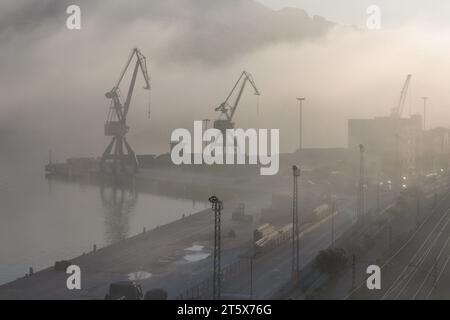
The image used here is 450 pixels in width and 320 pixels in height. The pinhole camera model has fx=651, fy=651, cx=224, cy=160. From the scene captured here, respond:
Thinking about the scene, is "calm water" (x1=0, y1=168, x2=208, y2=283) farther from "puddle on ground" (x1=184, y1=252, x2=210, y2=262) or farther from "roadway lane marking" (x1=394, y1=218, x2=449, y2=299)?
"roadway lane marking" (x1=394, y1=218, x2=449, y2=299)

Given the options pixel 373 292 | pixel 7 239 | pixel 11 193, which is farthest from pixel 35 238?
pixel 11 193

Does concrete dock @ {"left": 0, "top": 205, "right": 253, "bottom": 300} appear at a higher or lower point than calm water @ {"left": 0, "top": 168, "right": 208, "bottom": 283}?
higher

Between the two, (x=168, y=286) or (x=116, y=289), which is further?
(x=168, y=286)

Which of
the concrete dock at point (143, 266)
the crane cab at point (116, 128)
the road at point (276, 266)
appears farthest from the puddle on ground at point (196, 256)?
the crane cab at point (116, 128)

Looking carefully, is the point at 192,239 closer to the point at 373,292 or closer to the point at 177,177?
the point at 373,292

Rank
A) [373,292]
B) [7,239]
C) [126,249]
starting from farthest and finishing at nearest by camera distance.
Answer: [7,239], [126,249], [373,292]

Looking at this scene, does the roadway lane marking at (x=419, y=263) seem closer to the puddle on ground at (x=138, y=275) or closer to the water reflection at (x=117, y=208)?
the puddle on ground at (x=138, y=275)

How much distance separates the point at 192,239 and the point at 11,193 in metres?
22.3

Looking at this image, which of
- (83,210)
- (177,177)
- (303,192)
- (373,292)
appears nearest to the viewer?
(373,292)

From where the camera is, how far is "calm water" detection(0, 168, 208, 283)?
16.7 metres

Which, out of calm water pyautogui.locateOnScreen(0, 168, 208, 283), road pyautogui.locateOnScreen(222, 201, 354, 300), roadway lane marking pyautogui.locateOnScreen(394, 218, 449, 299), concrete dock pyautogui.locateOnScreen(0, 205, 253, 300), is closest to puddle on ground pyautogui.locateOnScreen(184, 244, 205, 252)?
concrete dock pyautogui.locateOnScreen(0, 205, 253, 300)

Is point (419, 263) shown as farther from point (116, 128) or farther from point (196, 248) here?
→ point (116, 128)

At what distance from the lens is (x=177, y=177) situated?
136 ft

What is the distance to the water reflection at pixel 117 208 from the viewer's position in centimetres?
2077
